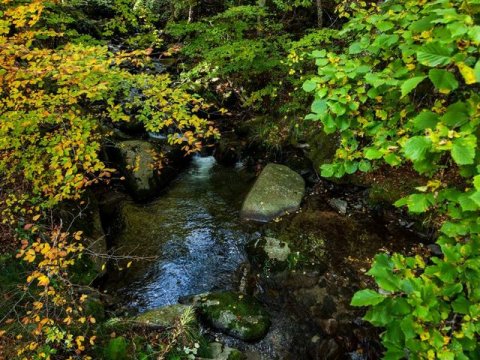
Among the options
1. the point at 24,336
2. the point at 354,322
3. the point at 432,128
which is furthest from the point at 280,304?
the point at 432,128

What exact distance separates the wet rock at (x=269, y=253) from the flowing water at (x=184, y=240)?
0.30 m

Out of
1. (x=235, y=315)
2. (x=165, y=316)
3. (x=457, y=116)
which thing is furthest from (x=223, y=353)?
(x=457, y=116)

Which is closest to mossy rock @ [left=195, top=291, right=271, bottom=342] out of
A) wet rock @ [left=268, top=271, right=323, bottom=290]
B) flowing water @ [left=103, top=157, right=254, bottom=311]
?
wet rock @ [left=268, top=271, right=323, bottom=290]

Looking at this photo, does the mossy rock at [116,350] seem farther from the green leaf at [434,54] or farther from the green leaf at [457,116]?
the green leaf at [434,54]

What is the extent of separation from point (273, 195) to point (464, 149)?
6309 mm

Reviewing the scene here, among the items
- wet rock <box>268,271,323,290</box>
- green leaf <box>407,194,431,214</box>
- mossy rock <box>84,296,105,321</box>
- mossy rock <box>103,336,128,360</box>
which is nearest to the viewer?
green leaf <box>407,194,431,214</box>

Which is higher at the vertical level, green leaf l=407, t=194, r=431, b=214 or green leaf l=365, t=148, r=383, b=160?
green leaf l=365, t=148, r=383, b=160

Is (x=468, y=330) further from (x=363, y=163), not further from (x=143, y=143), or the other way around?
(x=143, y=143)

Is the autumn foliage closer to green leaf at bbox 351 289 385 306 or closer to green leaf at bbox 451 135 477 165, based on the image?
green leaf at bbox 351 289 385 306

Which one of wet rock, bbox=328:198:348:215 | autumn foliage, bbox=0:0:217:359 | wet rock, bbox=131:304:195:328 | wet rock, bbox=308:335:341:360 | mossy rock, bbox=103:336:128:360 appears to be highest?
autumn foliage, bbox=0:0:217:359

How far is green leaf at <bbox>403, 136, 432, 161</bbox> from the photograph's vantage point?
67.4 inches

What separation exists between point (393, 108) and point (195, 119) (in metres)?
3.56

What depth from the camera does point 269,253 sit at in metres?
6.52

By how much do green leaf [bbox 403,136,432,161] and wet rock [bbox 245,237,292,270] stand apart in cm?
480
